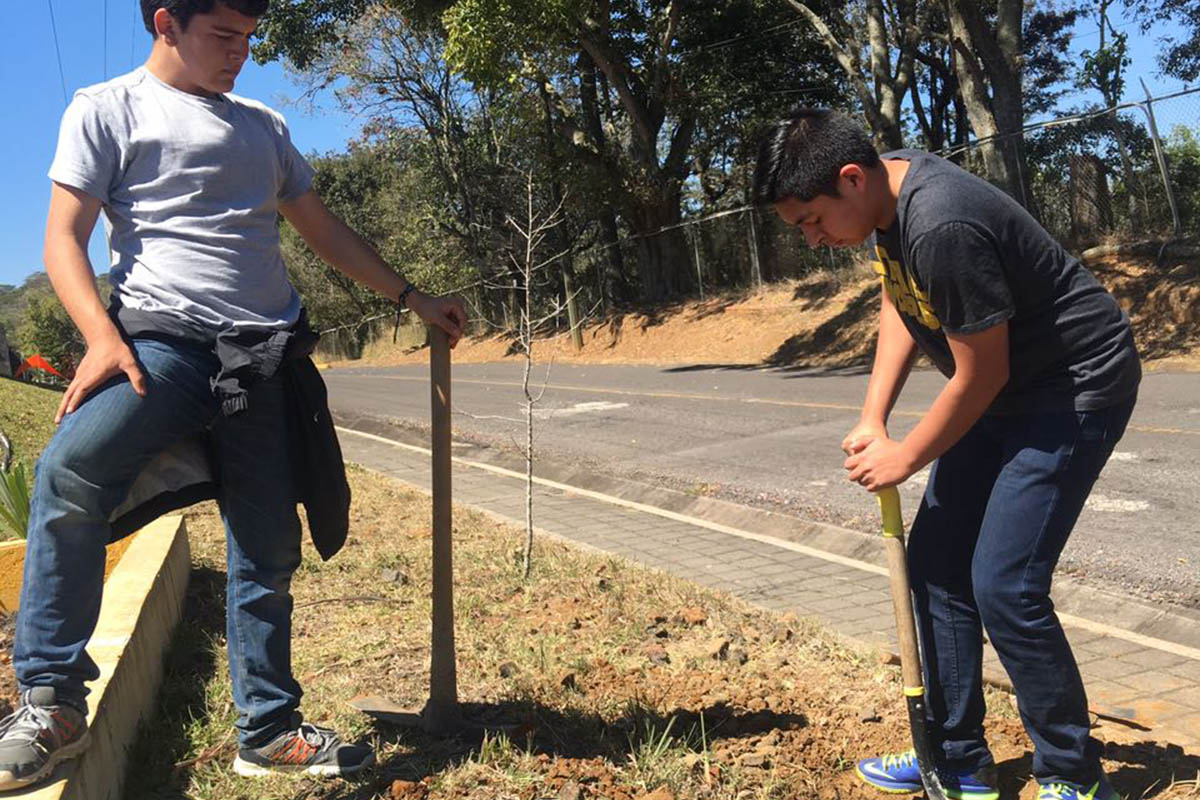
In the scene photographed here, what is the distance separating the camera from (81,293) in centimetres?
262

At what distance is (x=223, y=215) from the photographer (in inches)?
112

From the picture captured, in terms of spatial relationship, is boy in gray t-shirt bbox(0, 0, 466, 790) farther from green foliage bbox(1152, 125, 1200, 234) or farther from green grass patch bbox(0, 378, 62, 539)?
green foliage bbox(1152, 125, 1200, 234)

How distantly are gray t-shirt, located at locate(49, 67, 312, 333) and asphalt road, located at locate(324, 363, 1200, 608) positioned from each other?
324 cm

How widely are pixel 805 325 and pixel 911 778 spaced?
758 inches

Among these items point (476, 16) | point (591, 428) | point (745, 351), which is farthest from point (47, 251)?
point (745, 351)

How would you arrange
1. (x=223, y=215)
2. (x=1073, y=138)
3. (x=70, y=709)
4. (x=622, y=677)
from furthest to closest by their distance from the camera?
(x=1073, y=138) → (x=622, y=677) → (x=223, y=215) → (x=70, y=709)

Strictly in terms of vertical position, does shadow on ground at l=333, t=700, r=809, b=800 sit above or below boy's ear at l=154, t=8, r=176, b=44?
below

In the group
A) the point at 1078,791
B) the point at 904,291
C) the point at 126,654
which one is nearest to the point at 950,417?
the point at 904,291

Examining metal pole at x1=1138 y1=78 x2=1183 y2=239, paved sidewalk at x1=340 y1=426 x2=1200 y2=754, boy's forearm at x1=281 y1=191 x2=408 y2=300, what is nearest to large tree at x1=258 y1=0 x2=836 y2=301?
metal pole at x1=1138 y1=78 x2=1183 y2=239

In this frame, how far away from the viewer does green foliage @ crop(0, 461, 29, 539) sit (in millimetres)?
4652

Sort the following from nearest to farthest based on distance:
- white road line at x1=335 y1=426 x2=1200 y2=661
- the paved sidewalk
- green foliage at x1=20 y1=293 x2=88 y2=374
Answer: the paved sidewalk < white road line at x1=335 y1=426 x2=1200 y2=661 < green foliage at x1=20 y1=293 x2=88 y2=374

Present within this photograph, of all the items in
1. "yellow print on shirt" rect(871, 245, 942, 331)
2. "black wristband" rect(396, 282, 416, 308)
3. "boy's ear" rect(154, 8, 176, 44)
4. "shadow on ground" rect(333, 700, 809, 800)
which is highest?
"boy's ear" rect(154, 8, 176, 44)

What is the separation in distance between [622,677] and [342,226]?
71.1 inches

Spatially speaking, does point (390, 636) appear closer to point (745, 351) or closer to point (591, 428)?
point (591, 428)
